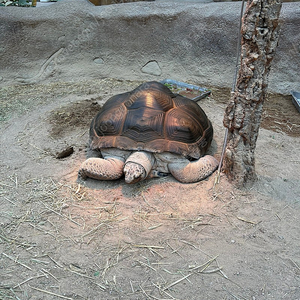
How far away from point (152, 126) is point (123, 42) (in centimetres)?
402

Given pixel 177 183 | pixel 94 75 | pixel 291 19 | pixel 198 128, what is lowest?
pixel 94 75

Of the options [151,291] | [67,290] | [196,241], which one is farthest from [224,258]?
[67,290]

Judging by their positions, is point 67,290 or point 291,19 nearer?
point 67,290

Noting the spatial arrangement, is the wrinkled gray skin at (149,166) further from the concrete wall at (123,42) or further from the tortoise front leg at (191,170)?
the concrete wall at (123,42)

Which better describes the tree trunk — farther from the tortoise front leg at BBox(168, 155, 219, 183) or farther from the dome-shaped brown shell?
the dome-shaped brown shell

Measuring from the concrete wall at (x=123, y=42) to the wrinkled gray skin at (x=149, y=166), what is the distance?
3.45 m

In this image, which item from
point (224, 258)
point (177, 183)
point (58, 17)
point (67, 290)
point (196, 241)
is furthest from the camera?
point (58, 17)

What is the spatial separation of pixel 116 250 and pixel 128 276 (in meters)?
0.29

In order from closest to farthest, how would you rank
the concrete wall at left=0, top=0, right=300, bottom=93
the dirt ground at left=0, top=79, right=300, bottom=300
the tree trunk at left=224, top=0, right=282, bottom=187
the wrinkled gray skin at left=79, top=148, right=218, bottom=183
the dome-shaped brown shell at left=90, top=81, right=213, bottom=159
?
the dirt ground at left=0, top=79, right=300, bottom=300
the tree trunk at left=224, top=0, right=282, bottom=187
the wrinkled gray skin at left=79, top=148, right=218, bottom=183
the dome-shaped brown shell at left=90, top=81, right=213, bottom=159
the concrete wall at left=0, top=0, right=300, bottom=93

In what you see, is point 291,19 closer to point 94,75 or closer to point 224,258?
point 94,75

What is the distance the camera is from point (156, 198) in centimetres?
324

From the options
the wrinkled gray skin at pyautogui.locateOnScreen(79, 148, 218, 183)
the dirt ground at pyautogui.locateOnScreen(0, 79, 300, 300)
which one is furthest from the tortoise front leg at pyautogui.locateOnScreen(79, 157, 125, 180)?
the dirt ground at pyautogui.locateOnScreen(0, 79, 300, 300)

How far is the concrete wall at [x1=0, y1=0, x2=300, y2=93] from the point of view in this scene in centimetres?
632

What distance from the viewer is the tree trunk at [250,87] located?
8.58 feet
